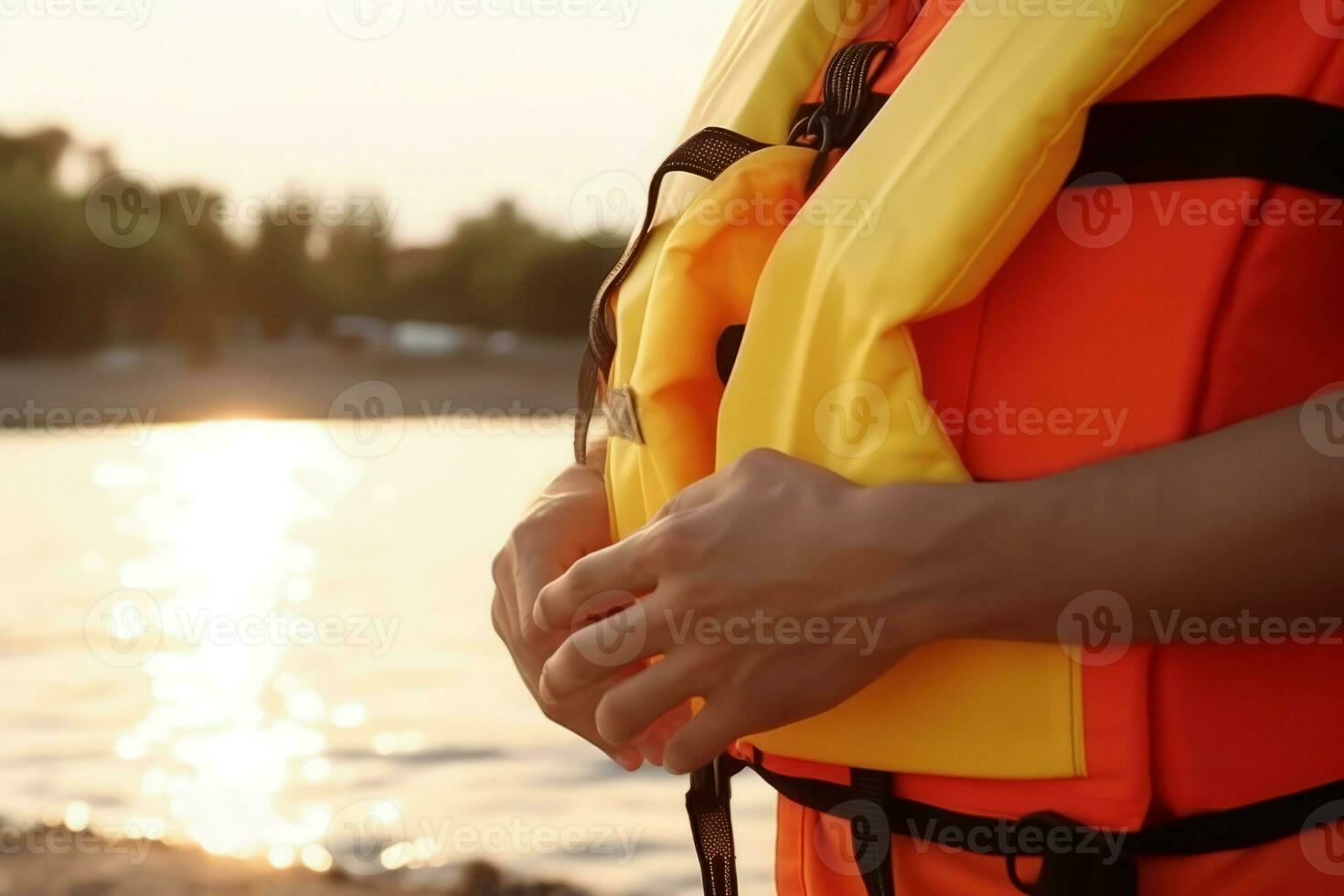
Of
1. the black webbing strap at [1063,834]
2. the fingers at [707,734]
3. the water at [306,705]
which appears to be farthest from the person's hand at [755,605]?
the water at [306,705]

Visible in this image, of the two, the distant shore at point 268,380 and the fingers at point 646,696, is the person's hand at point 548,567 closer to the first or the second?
the fingers at point 646,696

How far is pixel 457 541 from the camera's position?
7.91 meters

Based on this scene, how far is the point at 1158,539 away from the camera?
80cm

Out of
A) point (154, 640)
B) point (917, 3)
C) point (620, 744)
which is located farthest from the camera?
point (154, 640)

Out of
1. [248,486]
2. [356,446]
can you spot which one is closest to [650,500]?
[248,486]

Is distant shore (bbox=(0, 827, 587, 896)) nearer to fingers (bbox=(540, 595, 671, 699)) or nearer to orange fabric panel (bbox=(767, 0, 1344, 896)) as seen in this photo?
fingers (bbox=(540, 595, 671, 699))

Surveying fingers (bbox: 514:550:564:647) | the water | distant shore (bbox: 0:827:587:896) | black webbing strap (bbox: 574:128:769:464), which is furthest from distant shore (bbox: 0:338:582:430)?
fingers (bbox: 514:550:564:647)

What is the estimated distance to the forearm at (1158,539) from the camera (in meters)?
0.77

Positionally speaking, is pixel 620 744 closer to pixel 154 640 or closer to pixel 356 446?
pixel 154 640

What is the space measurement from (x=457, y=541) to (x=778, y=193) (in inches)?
275

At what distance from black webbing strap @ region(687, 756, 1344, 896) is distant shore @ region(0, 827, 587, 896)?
247cm

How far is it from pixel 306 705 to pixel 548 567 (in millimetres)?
4064

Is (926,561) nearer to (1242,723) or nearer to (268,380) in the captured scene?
(1242,723)

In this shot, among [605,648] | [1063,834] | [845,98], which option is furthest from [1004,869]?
[845,98]
